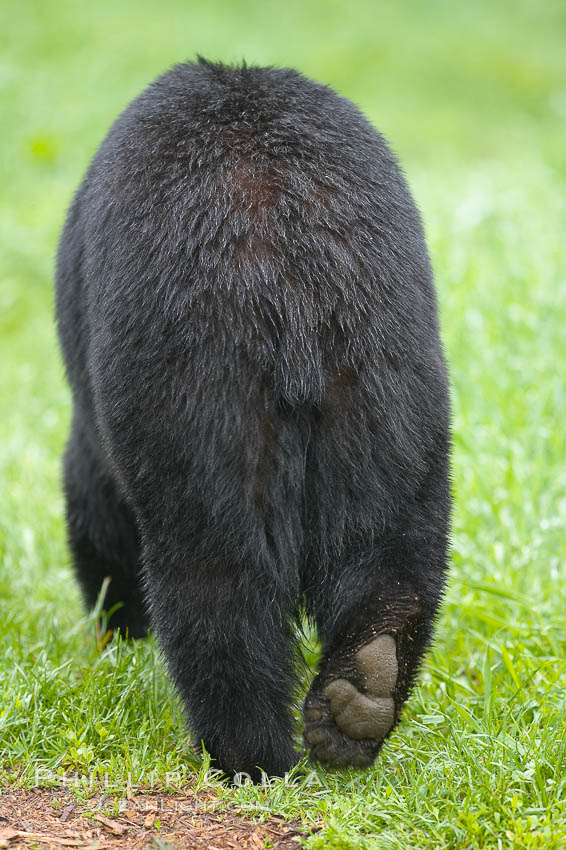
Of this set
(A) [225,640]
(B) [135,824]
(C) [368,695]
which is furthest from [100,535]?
(C) [368,695]

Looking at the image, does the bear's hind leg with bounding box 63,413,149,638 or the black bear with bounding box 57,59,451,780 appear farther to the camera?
the bear's hind leg with bounding box 63,413,149,638

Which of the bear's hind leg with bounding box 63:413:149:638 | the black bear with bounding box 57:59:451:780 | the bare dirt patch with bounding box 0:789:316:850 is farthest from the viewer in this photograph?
the bear's hind leg with bounding box 63:413:149:638

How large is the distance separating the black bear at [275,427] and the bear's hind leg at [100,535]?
3.29 ft

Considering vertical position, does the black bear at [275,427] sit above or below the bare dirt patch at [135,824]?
above

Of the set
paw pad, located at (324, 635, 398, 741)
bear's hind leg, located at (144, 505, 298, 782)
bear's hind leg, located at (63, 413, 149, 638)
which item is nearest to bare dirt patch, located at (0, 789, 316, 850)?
bear's hind leg, located at (144, 505, 298, 782)

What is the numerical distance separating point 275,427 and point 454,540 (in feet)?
7.18

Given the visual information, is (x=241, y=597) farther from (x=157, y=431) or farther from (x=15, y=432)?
(x=15, y=432)

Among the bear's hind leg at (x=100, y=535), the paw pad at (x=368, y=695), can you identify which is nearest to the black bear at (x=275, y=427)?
the paw pad at (x=368, y=695)

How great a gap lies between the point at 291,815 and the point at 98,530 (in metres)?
1.60

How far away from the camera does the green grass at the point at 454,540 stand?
2592 millimetres

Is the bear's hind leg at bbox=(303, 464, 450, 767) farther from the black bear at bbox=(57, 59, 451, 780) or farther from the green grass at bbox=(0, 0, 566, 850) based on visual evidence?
the green grass at bbox=(0, 0, 566, 850)

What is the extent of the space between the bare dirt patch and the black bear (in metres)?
0.20

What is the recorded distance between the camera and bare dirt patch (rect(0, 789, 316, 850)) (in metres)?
2.40

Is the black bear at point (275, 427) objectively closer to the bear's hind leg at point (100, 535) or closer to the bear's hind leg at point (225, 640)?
the bear's hind leg at point (225, 640)
